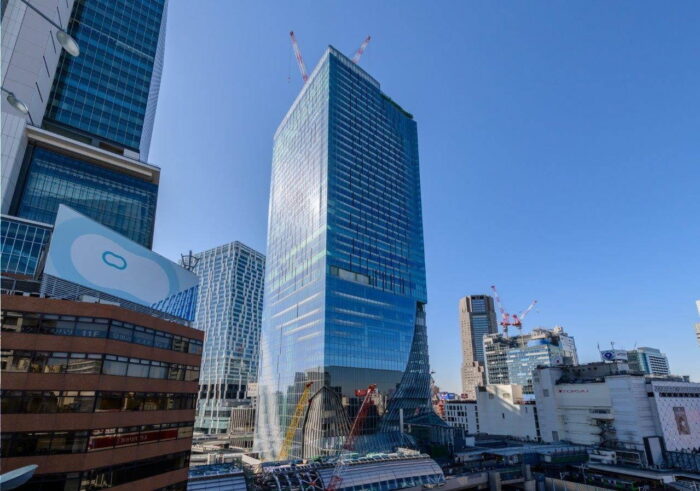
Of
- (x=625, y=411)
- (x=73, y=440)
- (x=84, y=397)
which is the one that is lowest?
(x=625, y=411)

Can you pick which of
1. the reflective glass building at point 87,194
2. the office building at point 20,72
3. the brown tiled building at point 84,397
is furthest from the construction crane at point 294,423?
the office building at point 20,72

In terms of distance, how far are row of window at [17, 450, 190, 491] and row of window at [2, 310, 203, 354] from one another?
11.4 m

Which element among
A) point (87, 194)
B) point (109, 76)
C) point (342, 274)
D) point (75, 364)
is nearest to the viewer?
point (75, 364)

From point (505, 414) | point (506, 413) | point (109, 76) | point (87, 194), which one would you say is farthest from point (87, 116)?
point (505, 414)

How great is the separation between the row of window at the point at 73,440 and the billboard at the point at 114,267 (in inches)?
624

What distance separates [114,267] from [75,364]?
49.4ft

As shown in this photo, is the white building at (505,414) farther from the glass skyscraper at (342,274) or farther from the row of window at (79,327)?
the row of window at (79,327)

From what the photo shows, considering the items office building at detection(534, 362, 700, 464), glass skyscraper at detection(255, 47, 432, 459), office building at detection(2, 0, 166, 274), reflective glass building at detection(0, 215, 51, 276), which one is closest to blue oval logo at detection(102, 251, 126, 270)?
reflective glass building at detection(0, 215, 51, 276)

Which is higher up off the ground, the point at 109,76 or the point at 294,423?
the point at 109,76

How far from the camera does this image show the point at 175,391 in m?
46.0

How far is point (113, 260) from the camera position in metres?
47.7

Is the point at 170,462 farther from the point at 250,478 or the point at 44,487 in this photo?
the point at 250,478

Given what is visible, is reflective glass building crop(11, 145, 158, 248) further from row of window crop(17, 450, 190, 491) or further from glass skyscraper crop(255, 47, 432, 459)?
row of window crop(17, 450, 190, 491)

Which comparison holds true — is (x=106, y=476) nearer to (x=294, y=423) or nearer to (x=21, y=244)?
(x=21, y=244)
